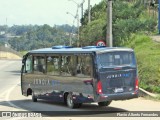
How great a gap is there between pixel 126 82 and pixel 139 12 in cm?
3770

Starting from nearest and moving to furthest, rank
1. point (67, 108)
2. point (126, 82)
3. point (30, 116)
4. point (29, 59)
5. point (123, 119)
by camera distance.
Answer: point (123, 119)
point (30, 116)
point (126, 82)
point (67, 108)
point (29, 59)

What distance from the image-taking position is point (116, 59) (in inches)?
728

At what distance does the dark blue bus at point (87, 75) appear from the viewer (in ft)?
59.3

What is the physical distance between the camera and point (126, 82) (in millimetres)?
18391

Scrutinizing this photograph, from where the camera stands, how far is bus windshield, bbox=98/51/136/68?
1828 centimetres

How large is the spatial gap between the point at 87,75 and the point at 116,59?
1.18m

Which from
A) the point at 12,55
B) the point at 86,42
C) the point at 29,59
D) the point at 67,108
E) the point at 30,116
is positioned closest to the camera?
the point at 30,116

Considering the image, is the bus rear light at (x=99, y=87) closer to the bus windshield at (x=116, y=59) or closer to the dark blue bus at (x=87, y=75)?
the dark blue bus at (x=87, y=75)

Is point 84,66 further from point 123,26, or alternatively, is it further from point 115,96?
point 123,26

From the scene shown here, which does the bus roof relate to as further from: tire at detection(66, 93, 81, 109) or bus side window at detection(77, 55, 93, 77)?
tire at detection(66, 93, 81, 109)

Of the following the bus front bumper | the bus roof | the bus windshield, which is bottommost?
the bus front bumper

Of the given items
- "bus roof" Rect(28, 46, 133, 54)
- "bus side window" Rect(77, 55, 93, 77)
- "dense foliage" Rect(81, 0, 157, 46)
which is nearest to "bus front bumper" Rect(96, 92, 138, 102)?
"bus side window" Rect(77, 55, 93, 77)

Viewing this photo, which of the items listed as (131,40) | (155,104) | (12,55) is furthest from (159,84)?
(12,55)

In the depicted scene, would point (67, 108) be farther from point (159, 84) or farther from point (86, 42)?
point (86, 42)
